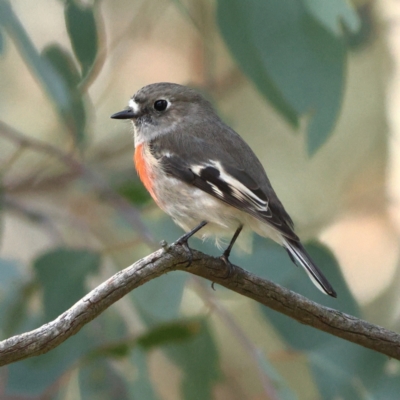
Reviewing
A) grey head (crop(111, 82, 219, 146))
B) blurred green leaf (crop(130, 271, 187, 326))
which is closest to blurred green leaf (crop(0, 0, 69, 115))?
grey head (crop(111, 82, 219, 146))

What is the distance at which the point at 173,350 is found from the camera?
308 cm

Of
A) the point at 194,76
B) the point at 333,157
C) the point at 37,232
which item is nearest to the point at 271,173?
the point at 333,157

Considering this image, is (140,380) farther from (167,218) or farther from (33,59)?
(33,59)

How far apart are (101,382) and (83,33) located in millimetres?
1612

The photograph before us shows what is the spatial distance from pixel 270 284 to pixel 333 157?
2804 millimetres

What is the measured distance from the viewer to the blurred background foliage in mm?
2633

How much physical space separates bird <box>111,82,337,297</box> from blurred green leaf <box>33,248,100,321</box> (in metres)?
0.60

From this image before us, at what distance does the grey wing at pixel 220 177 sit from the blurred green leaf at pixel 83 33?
420 mm

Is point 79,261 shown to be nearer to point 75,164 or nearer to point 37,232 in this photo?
point 75,164

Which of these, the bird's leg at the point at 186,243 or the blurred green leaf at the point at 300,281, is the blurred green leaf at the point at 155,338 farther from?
the bird's leg at the point at 186,243

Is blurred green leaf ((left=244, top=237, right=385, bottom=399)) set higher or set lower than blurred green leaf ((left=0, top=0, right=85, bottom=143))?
lower

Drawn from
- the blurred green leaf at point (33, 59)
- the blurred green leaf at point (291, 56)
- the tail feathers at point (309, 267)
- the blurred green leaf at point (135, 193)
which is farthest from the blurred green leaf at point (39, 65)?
the tail feathers at point (309, 267)

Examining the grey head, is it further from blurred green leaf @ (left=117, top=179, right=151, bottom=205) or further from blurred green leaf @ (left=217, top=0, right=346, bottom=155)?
blurred green leaf @ (left=117, top=179, right=151, bottom=205)

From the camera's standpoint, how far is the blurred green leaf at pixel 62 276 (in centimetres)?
301
